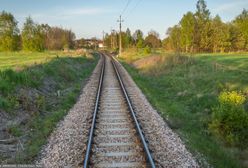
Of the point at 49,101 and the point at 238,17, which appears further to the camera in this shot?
the point at 238,17

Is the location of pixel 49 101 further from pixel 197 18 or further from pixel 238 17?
pixel 238 17

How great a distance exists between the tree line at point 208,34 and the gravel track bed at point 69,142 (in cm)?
6921

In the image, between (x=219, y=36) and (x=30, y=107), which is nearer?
(x=30, y=107)

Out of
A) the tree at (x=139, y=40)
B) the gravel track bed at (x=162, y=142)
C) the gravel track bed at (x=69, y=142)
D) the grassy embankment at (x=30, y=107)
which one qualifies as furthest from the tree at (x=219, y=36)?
the gravel track bed at (x=69, y=142)

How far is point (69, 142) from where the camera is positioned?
9.01m

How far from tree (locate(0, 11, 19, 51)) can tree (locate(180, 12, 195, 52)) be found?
167 feet

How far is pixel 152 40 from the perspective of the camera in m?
127

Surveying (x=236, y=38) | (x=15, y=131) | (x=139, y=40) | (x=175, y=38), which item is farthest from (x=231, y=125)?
(x=175, y=38)

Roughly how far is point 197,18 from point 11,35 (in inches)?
2233

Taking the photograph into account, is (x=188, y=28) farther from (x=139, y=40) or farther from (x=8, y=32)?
(x=8, y=32)

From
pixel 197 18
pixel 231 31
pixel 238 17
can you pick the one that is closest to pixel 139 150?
pixel 197 18

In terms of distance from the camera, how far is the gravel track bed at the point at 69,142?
25.1 feet

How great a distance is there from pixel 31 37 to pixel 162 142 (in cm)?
7771

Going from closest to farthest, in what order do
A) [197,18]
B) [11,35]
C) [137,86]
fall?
[137,86]
[197,18]
[11,35]
